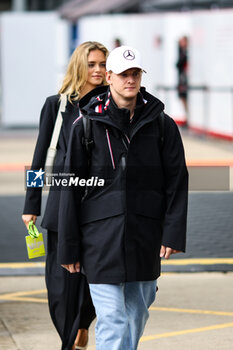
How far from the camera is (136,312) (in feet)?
15.4

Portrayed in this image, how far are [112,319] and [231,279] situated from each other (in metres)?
3.55

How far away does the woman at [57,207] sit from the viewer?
Result: 5.44 m

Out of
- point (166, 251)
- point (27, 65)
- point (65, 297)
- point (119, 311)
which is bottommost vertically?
point (65, 297)

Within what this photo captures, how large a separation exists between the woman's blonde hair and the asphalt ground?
1.63m

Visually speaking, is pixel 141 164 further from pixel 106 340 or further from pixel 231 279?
pixel 231 279

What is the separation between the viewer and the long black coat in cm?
454

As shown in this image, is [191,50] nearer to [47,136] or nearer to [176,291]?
[176,291]

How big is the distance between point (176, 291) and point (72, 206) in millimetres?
3092

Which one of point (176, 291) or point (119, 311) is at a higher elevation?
point (119, 311)

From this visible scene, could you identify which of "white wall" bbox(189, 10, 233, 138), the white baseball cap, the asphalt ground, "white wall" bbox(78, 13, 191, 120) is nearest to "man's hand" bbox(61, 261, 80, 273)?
the white baseball cap

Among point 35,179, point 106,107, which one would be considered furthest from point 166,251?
point 35,179

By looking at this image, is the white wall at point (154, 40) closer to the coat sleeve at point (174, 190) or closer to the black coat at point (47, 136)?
the black coat at point (47, 136)

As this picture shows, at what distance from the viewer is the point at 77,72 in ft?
18.5

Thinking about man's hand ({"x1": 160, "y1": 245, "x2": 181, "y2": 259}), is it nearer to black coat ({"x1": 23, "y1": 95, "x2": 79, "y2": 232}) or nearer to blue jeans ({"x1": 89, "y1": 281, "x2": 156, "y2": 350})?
blue jeans ({"x1": 89, "y1": 281, "x2": 156, "y2": 350})
